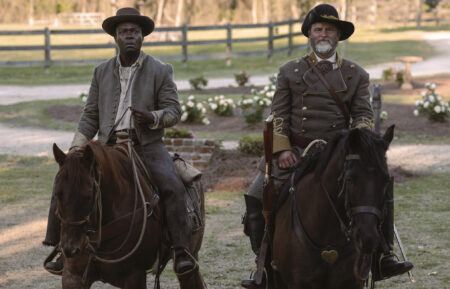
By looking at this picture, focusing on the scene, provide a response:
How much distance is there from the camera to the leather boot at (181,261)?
626 cm

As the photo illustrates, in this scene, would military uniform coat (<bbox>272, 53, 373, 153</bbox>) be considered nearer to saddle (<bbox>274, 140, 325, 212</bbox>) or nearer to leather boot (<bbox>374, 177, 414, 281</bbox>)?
saddle (<bbox>274, 140, 325, 212</bbox>)

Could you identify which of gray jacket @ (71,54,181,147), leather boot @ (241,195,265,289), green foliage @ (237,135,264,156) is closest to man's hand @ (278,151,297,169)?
leather boot @ (241,195,265,289)

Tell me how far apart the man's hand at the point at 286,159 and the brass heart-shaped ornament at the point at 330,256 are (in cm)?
83

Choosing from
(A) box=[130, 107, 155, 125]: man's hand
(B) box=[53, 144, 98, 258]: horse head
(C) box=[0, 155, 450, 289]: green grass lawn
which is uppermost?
(A) box=[130, 107, 155, 125]: man's hand

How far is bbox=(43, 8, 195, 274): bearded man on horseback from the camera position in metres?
6.20

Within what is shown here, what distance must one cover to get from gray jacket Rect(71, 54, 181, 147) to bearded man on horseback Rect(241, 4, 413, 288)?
88cm

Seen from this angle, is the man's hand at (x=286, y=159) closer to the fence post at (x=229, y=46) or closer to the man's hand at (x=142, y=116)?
the man's hand at (x=142, y=116)

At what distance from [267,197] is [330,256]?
781 mm

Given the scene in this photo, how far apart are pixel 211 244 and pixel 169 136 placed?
161 inches

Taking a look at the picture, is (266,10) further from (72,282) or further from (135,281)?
(72,282)

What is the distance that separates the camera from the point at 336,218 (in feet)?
17.4

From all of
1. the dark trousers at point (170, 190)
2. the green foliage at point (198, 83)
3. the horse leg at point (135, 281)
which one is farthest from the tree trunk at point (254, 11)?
the horse leg at point (135, 281)

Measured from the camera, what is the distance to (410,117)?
20.0 meters

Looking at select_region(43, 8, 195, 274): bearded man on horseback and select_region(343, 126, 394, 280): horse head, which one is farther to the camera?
select_region(43, 8, 195, 274): bearded man on horseback
